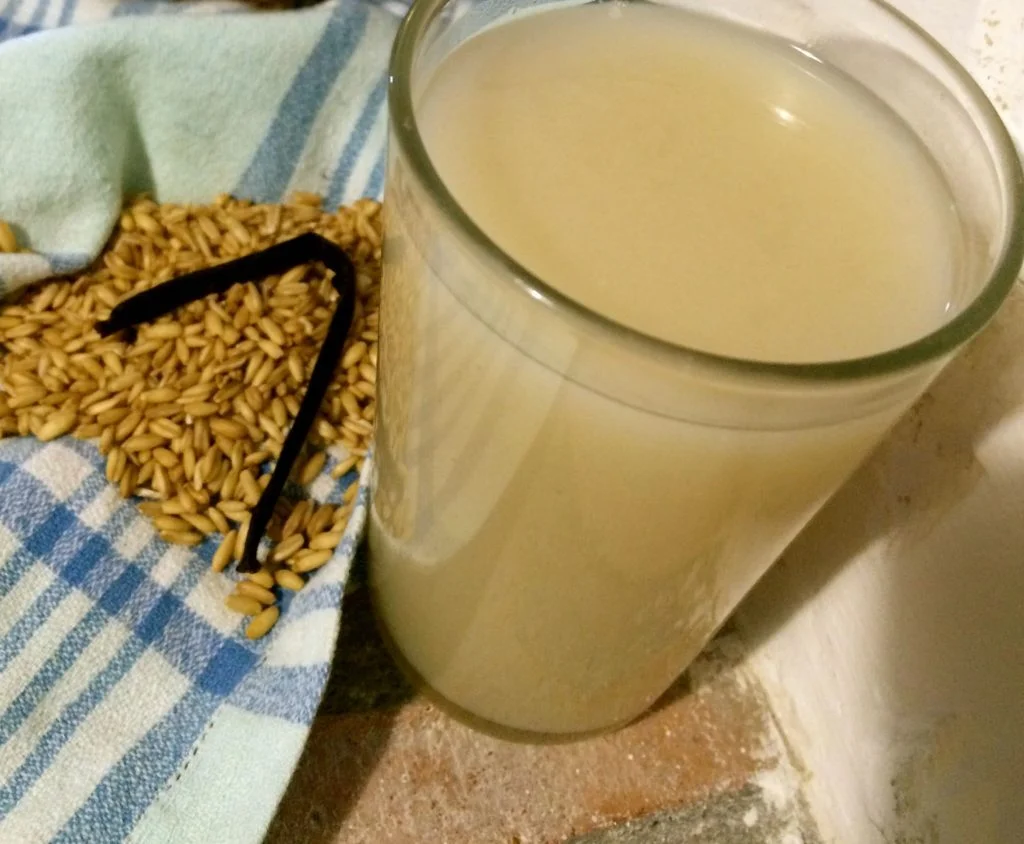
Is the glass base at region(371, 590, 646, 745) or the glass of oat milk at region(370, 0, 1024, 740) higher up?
the glass of oat milk at region(370, 0, 1024, 740)

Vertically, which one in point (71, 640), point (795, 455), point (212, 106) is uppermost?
point (795, 455)

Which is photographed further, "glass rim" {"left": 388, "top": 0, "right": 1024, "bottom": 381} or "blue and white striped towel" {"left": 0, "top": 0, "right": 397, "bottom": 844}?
"blue and white striped towel" {"left": 0, "top": 0, "right": 397, "bottom": 844}

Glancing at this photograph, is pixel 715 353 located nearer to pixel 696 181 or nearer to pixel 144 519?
pixel 696 181

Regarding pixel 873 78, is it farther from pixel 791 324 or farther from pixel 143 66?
pixel 143 66

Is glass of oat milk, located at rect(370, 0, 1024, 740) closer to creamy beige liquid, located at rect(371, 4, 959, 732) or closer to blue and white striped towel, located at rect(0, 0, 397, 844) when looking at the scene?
creamy beige liquid, located at rect(371, 4, 959, 732)

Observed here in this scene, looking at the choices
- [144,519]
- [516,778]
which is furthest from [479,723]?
[144,519]

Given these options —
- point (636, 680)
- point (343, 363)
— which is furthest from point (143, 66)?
point (636, 680)

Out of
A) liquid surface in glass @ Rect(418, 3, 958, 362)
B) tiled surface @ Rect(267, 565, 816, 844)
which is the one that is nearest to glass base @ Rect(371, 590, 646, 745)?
tiled surface @ Rect(267, 565, 816, 844)
